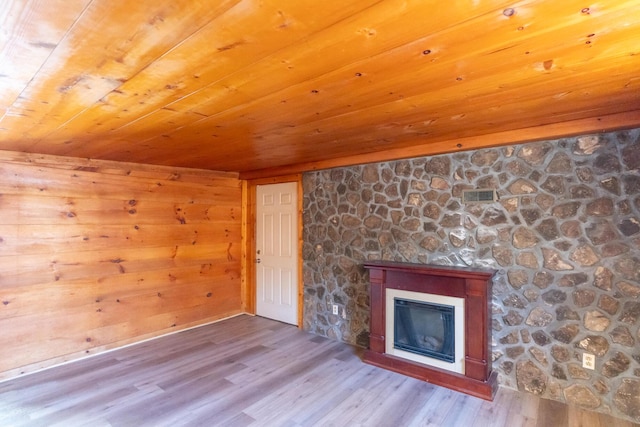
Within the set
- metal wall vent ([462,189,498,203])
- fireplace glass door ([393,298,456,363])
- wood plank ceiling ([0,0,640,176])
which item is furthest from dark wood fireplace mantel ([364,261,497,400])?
wood plank ceiling ([0,0,640,176])

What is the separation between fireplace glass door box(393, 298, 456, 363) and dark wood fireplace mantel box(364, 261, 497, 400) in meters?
0.13

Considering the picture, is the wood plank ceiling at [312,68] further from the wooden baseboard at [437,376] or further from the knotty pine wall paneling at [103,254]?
the wooden baseboard at [437,376]

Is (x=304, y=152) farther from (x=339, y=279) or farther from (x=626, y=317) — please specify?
(x=626, y=317)

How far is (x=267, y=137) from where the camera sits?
2.88 metres

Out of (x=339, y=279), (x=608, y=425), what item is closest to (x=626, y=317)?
(x=608, y=425)

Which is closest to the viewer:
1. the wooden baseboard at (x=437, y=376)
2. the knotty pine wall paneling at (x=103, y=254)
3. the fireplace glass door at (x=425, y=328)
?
the wooden baseboard at (x=437, y=376)

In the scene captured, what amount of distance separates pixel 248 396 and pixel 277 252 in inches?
92.2

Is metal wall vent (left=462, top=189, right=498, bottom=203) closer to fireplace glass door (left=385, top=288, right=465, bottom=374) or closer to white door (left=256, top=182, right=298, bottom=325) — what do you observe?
fireplace glass door (left=385, top=288, right=465, bottom=374)

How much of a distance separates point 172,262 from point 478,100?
412cm

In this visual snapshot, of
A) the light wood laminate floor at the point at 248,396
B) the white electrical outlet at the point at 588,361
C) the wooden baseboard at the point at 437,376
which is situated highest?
the white electrical outlet at the point at 588,361

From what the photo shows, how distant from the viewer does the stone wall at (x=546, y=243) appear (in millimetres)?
2512

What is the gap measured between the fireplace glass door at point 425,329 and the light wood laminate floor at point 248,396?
0.98 feet

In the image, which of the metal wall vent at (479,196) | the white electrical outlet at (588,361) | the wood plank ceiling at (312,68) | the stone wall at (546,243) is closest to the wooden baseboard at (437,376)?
the stone wall at (546,243)

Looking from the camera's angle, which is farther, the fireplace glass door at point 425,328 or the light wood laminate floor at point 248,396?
the fireplace glass door at point 425,328
